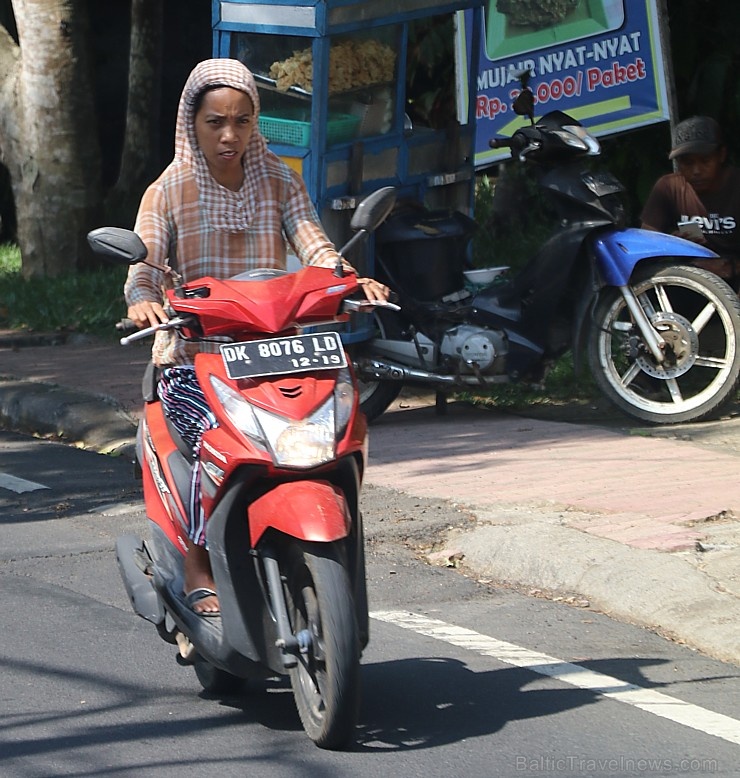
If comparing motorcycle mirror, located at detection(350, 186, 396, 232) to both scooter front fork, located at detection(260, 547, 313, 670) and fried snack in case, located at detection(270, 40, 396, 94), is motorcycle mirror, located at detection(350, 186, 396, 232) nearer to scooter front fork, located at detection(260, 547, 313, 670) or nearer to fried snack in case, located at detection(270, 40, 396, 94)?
scooter front fork, located at detection(260, 547, 313, 670)

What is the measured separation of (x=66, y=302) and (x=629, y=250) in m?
5.94

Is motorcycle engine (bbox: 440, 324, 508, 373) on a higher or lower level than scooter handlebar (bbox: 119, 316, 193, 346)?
lower

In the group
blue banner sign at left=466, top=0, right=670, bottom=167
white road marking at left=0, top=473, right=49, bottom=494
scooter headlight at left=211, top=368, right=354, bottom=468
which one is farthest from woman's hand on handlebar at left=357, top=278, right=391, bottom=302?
blue banner sign at left=466, top=0, right=670, bottom=167

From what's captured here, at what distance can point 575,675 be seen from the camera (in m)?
4.62

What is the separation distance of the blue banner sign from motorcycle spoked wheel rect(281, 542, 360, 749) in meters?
→ 6.20

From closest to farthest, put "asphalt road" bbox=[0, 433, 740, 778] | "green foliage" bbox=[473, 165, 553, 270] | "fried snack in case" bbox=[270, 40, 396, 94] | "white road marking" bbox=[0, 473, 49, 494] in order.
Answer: "asphalt road" bbox=[0, 433, 740, 778], "white road marking" bbox=[0, 473, 49, 494], "fried snack in case" bbox=[270, 40, 396, 94], "green foliage" bbox=[473, 165, 553, 270]

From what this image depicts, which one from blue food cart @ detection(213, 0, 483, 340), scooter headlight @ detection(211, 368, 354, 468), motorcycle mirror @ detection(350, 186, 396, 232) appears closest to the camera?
scooter headlight @ detection(211, 368, 354, 468)

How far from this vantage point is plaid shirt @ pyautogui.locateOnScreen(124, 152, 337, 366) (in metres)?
4.50

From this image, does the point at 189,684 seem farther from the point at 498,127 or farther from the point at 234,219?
the point at 498,127

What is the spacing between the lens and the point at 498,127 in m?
10.3

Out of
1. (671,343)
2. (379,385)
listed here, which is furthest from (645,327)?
(379,385)

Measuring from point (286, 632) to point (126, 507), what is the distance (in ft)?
10.8

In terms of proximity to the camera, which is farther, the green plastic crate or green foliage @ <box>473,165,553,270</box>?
green foliage @ <box>473,165,553,270</box>

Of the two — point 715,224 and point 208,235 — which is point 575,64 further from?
point 208,235
